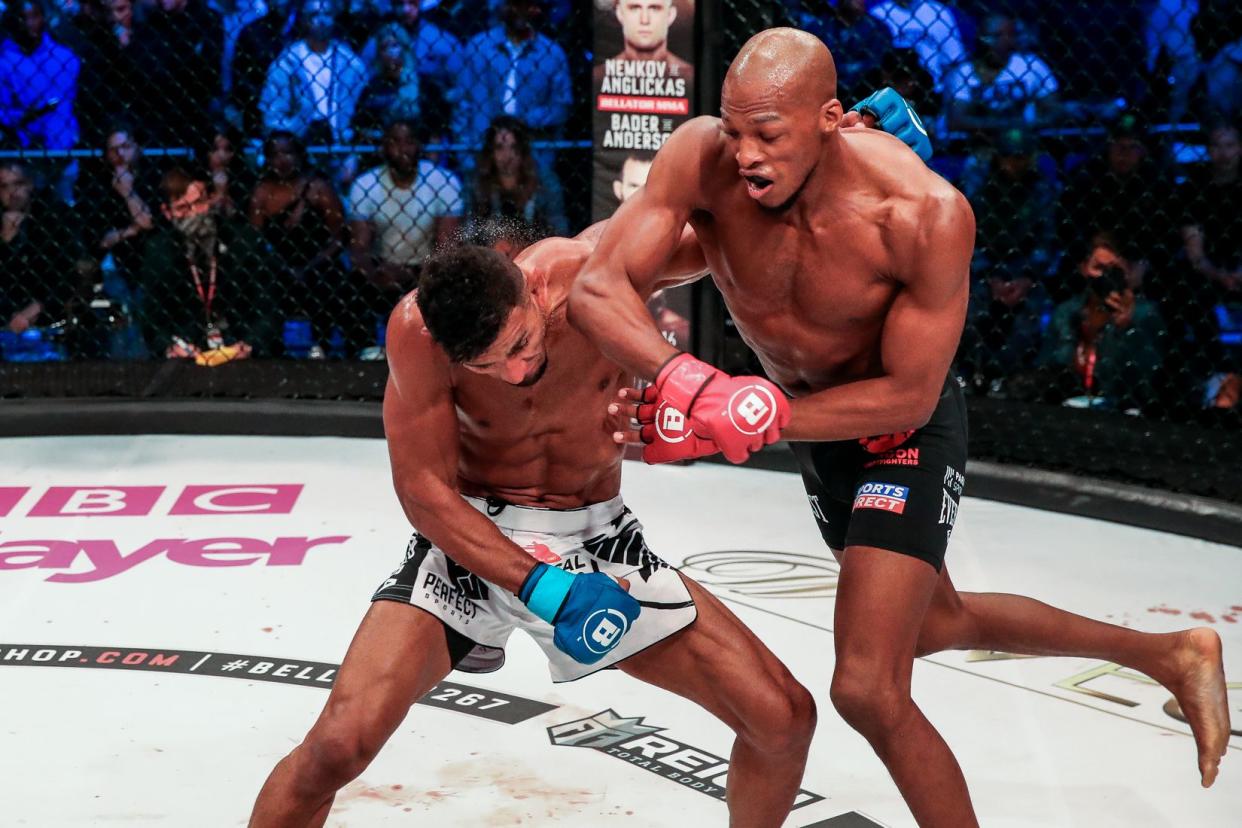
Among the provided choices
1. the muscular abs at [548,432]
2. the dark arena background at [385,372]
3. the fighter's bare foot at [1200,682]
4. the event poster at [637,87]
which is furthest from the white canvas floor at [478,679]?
the event poster at [637,87]

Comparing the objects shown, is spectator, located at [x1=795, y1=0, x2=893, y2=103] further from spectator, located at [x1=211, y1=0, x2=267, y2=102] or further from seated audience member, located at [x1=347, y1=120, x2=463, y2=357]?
spectator, located at [x1=211, y1=0, x2=267, y2=102]

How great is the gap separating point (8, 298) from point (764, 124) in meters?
3.79

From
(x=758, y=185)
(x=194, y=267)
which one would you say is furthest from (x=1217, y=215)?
(x=194, y=267)

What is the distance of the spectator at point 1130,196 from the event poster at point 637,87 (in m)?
1.18

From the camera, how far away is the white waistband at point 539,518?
77.9 inches

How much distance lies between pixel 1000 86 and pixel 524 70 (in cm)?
150

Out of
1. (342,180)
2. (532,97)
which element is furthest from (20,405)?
(532,97)

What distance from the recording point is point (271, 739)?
8.00ft

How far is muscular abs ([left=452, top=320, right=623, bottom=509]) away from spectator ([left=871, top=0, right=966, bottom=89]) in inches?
99.2

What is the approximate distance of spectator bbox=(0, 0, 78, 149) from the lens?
4.66m

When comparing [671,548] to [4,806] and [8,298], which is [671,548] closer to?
[4,806]

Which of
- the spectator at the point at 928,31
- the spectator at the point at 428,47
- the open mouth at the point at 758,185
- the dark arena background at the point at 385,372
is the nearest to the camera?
the open mouth at the point at 758,185

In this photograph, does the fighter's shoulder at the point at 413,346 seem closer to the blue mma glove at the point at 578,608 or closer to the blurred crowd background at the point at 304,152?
the blue mma glove at the point at 578,608

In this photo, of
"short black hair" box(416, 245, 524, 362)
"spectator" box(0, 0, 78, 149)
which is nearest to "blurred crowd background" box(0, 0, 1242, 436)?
"spectator" box(0, 0, 78, 149)
